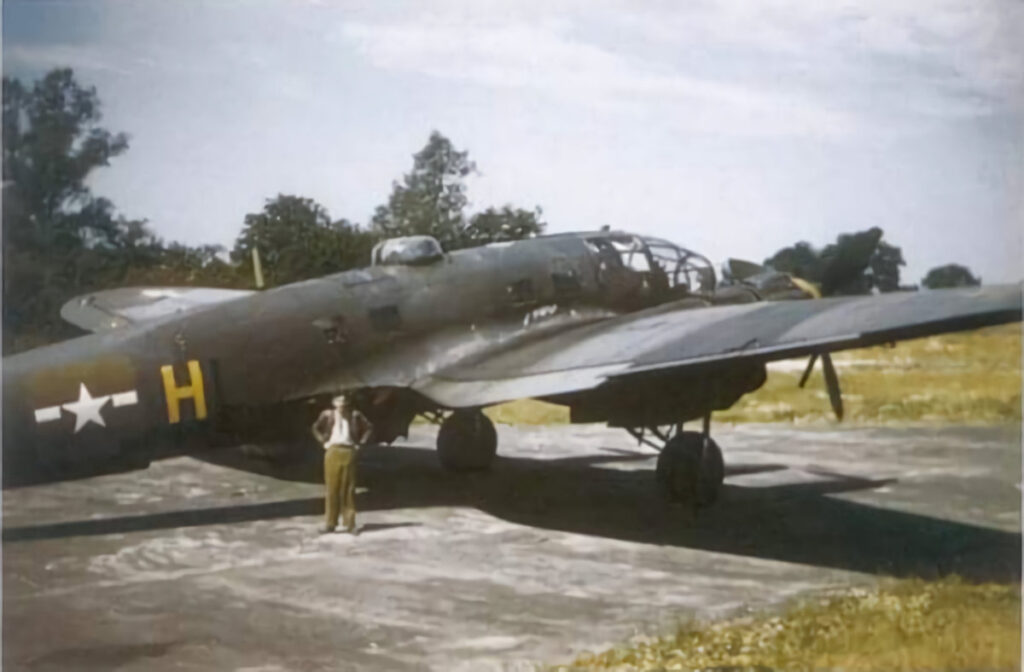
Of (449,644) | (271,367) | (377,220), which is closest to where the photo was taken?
(449,644)

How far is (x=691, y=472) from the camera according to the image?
4230mm

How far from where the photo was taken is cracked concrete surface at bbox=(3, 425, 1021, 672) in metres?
3.62

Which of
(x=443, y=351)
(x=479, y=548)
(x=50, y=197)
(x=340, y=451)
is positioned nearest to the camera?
(x=50, y=197)

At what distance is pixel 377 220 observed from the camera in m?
3.89

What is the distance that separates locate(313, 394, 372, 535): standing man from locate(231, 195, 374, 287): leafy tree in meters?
0.52

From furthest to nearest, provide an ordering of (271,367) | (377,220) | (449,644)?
(271,367) → (377,220) → (449,644)

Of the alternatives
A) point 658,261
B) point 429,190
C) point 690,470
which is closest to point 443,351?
point 429,190

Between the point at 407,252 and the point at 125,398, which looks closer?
the point at 125,398

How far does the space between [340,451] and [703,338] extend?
1.38 metres

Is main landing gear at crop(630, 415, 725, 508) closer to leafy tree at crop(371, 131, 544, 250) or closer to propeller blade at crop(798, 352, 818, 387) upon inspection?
propeller blade at crop(798, 352, 818, 387)

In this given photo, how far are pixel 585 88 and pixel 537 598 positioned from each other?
1.78m

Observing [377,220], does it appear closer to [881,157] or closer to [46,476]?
[46,476]

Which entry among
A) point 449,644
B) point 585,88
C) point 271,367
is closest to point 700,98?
point 585,88

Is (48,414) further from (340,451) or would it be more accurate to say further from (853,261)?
(853,261)
